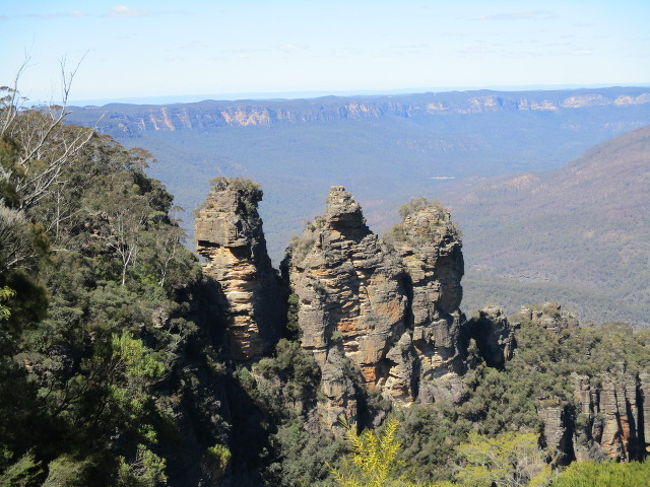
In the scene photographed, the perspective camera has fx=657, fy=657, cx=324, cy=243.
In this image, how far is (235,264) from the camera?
2988cm

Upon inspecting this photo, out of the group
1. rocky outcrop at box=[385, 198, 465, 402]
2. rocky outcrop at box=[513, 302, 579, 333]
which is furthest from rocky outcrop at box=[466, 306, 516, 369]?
rocky outcrop at box=[385, 198, 465, 402]

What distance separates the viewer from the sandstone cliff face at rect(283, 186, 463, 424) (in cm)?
3155

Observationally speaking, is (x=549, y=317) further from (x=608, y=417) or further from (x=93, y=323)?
(x=93, y=323)

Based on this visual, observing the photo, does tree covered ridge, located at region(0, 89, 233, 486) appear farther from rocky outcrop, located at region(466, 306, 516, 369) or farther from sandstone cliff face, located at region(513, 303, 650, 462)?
sandstone cliff face, located at region(513, 303, 650, 462)

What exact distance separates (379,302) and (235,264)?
7.49m

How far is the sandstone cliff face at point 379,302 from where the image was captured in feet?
104

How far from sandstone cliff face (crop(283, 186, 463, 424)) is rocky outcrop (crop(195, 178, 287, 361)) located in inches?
92.7

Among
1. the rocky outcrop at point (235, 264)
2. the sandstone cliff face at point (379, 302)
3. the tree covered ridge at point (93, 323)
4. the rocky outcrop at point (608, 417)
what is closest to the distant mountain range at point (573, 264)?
the rocky outcrop at point (608, 417)

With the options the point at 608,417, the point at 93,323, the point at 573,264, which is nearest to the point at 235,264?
the point at 93,323

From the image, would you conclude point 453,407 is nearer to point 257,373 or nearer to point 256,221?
point 257,373

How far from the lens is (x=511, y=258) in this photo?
17550 cm

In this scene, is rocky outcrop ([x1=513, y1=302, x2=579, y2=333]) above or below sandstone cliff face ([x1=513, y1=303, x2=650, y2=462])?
above

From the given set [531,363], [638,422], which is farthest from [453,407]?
[638,422]

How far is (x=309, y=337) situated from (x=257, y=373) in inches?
117
